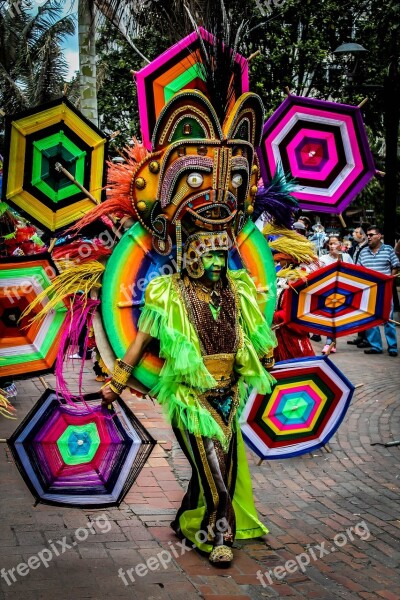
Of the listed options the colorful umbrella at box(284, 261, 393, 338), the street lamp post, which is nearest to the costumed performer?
the colorful umbrella at box(284, 261, 393, 338)

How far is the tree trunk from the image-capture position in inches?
417

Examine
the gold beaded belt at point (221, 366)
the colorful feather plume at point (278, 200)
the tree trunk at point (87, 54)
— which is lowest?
the gold beaded belt at point (221, 366)

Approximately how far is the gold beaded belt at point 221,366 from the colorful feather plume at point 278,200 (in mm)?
948

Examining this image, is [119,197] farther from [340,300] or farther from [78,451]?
[340,300]

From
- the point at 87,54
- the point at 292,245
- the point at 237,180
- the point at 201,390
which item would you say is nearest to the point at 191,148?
the point at 237,180

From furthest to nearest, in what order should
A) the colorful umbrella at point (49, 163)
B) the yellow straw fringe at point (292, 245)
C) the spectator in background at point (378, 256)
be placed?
the spectator in background at point (378, 256) < the yellow straw fringe at point (292, 245) < the colorful umbrella at point (49, 163)

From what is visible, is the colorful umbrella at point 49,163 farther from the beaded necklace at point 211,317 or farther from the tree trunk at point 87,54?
the tree trunk at point 87,54

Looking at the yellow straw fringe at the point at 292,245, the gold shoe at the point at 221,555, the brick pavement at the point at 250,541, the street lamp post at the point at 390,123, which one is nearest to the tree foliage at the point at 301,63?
the street lamp post at the point at 390,123

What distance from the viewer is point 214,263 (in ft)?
14.3

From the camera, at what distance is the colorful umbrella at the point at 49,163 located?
447 cm

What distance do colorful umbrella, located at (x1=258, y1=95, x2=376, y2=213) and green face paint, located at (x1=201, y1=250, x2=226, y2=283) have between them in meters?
0.75

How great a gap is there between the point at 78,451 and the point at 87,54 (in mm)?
7790

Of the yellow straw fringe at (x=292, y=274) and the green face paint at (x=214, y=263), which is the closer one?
the green face paint at (x=214, y=263)

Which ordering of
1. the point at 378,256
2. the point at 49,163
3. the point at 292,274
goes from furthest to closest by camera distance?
the point at 378,256, the point at 292,274, the point at 49,163
